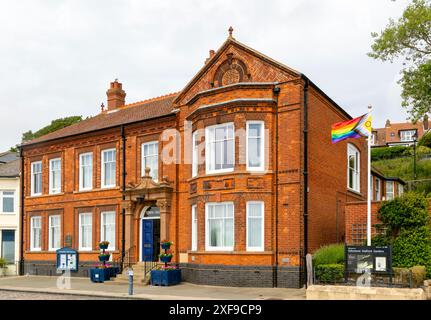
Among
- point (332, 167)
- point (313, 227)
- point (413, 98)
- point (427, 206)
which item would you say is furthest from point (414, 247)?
point (413, 98)

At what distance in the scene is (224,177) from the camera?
879 inches

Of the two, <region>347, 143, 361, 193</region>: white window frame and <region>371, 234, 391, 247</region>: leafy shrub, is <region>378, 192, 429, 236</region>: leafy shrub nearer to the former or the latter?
<region>371, 234, 391, 247</region>: leafy shrub

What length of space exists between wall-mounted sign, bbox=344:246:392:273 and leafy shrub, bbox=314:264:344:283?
126cm

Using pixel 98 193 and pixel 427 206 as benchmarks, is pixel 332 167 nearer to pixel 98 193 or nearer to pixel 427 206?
pixel 427 206

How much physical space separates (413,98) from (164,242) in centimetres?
1555

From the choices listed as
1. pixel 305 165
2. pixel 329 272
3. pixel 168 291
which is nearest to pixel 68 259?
pixel 168 291

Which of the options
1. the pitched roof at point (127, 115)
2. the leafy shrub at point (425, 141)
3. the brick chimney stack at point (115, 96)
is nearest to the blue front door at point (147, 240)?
the pitched roof at point (127, 115)

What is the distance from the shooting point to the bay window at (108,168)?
29.0m

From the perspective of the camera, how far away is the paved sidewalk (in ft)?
61.4

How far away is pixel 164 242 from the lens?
23828 mm

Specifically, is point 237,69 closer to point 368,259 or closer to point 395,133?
point 368,259

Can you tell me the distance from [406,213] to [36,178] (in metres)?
22.1

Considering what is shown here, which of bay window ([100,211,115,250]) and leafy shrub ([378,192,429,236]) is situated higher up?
leafy shrub ([378,192,429,236])

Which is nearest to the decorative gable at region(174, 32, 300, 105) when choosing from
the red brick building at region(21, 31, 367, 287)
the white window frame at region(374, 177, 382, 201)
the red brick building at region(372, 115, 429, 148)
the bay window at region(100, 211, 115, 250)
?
the red brick building at region(21, 31, 367, 287)
